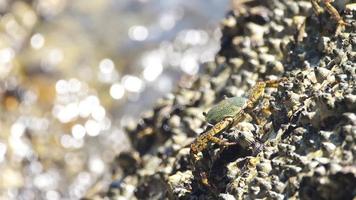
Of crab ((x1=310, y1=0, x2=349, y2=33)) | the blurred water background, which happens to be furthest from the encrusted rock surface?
the blurred water background

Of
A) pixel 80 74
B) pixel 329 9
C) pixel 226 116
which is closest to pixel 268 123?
pixel 226 116

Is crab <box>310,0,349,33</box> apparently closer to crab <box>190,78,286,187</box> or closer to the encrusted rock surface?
the encrusted rock surface

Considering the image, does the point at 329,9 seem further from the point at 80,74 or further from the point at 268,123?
the point at 80,74

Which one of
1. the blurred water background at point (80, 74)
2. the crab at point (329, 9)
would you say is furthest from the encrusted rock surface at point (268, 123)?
the blurred water background at point (80, 74)

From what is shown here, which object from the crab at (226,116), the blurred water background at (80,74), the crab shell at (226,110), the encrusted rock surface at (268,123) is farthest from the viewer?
the blurred water background at (80,74)

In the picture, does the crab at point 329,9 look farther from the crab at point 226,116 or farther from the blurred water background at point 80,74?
the blurred water background at point 80,74

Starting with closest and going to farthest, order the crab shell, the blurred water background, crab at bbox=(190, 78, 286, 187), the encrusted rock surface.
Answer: the encrusted rock surface < crab at bbox=(190, 78, 286, 187) < the crab shell < the blurred water background

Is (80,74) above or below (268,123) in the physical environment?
below
